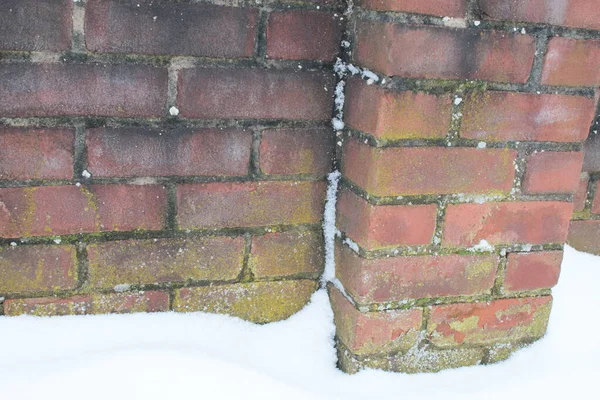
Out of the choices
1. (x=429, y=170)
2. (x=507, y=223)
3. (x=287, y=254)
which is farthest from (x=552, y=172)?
(x=287, y=254)

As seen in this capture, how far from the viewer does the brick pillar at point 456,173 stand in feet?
2.89

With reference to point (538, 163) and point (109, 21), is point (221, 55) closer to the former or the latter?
point (109, 21)

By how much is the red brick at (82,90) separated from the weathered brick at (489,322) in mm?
658

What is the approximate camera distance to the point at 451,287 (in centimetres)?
102

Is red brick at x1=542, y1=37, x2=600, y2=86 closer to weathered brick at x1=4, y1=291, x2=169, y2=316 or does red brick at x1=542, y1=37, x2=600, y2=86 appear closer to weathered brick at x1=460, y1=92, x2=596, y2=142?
weathered brick at x1=460, y1=92, x2=596, y2=142

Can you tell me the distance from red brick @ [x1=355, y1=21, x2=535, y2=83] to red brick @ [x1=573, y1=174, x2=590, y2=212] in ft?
1.66

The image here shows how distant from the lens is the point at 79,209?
940 millimetres

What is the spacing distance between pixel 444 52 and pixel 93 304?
772mm

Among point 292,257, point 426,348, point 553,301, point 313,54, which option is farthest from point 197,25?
point 553,301

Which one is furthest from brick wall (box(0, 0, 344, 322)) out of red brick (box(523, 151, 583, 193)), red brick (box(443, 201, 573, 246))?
red brick (box(523, 151, 583, 193))

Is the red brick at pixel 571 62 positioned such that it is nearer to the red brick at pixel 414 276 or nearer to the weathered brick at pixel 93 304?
the red brick at pixel 414 276

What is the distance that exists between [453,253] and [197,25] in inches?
24.2

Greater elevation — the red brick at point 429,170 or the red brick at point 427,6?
the red brick at point 427,6

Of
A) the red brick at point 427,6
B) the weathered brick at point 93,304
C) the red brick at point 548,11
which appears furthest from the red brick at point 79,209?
the red brick at point 548,11
